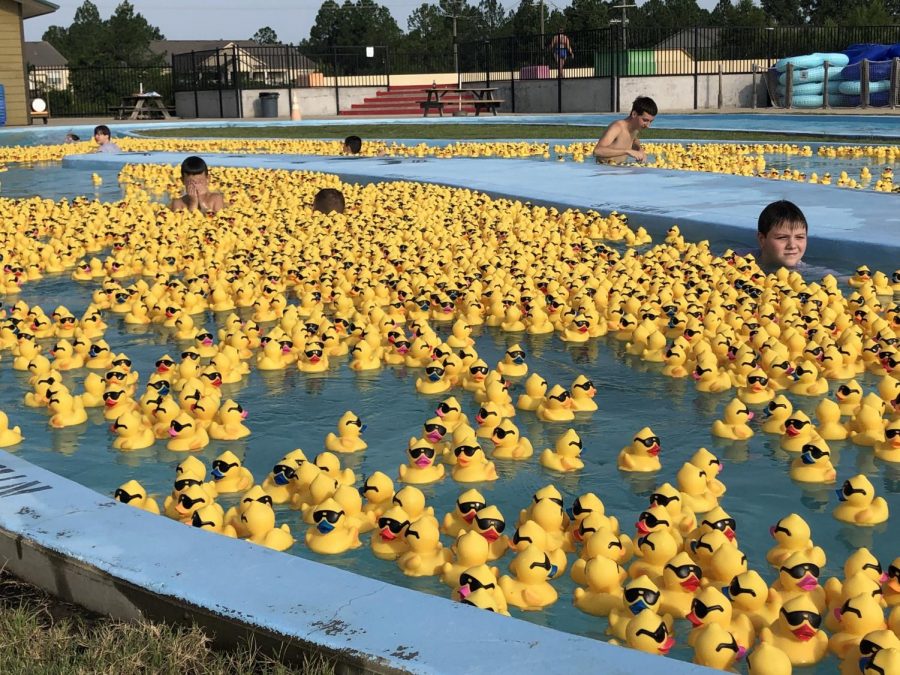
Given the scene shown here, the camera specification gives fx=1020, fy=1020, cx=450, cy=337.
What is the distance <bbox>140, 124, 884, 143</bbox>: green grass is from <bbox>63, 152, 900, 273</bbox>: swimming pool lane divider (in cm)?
691

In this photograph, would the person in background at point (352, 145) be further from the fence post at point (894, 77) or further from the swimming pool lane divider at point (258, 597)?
the fence post at point (894, 77)

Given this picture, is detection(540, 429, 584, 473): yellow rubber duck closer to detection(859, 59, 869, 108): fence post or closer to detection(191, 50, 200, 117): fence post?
detection(859, 59, 869, 108): fence post

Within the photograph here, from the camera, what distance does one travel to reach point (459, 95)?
3831cm

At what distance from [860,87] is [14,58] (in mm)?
27827

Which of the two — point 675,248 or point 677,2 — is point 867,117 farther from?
point 677,2

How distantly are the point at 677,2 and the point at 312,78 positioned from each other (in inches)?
2425

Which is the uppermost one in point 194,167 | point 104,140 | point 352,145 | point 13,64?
point 13,64

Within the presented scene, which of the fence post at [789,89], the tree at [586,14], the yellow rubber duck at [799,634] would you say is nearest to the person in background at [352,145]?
the yellow rubber duck at [799,634]

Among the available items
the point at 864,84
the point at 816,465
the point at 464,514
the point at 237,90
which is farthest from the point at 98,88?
the point at 464,514

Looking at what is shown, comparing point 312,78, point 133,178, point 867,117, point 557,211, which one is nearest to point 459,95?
point 312,78

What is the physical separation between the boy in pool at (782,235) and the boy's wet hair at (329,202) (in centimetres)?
548

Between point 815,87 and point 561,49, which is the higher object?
point 561,49

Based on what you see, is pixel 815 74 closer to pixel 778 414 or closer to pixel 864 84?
pixel 864 84

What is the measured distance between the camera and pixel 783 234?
27.0 ft
